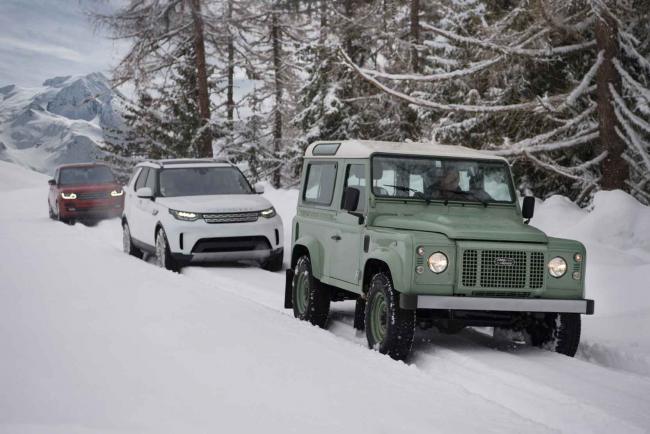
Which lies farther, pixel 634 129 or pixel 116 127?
pixel 116 127

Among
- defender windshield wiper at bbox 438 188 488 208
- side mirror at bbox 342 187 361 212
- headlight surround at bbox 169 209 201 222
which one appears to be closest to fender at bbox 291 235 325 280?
side mirror at bbox 342 187 361 212

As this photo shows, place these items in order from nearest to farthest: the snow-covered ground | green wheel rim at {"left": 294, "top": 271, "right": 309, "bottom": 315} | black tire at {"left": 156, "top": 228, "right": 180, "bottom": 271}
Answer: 1. the snow-covered ground
2. green wheel rim at {"left": 294, "top": 271, "right": 309, "bottom": 315}
3. black tire at {"left": 156, "top": 228, "right": 180, "bottom": 271}

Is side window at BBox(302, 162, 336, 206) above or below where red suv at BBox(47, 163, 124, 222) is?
above

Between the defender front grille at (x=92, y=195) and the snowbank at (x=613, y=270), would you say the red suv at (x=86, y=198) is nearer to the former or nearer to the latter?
the defender front grille at (x=92, y=195)

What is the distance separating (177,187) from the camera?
1491 cm

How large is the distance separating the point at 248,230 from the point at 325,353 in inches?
255

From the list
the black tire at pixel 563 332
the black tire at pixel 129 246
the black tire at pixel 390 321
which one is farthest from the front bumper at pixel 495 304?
the black tire at pixel 129 246

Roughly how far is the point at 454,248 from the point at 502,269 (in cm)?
49

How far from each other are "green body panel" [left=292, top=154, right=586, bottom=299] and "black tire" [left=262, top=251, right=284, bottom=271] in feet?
18.1

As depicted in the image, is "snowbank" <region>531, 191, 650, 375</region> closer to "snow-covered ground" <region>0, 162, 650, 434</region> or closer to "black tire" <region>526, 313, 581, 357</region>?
"snow-covered ground" <region>0, 162, 650, 434</region>

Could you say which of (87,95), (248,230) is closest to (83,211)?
(87,95)

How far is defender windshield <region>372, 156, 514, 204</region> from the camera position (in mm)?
8500

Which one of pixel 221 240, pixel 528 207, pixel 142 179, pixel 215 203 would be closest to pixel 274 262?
pixel 221 240

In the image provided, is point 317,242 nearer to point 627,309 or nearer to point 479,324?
point 479,324
